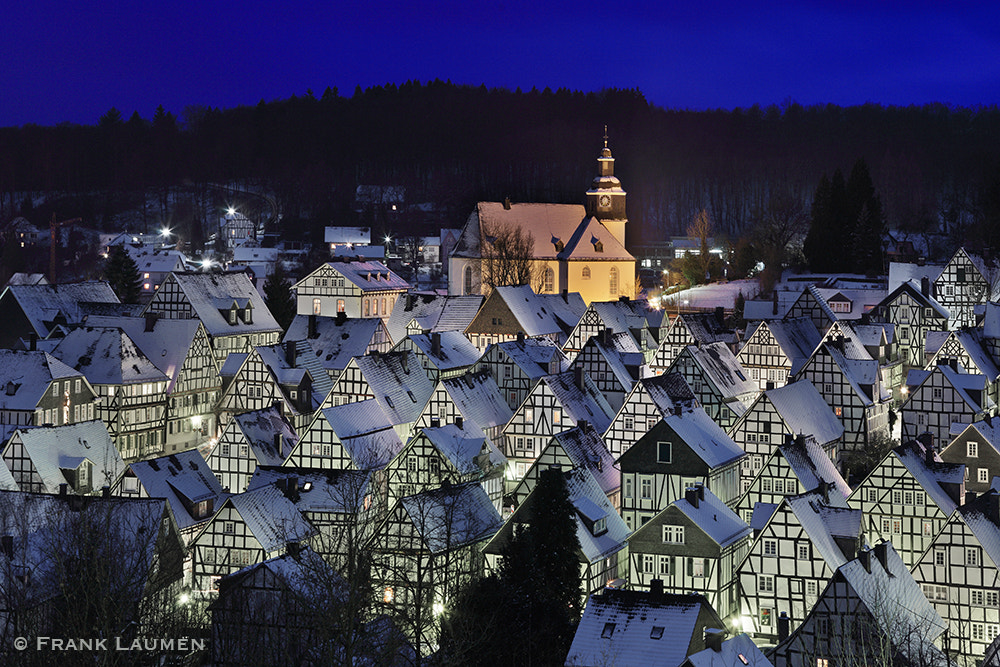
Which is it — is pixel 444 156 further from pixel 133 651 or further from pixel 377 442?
pixel 133 651

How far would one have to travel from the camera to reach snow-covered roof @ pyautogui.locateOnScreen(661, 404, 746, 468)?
170 feet

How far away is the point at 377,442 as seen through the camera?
57.8 metres

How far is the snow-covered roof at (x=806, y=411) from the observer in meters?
58.2

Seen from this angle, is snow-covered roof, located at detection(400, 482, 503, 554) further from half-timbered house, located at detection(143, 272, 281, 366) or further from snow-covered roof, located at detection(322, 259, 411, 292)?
snow-covered roof, located at detection(322, 259, 411, 292)

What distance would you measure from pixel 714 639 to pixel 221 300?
4813 cm

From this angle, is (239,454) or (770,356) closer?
(239,454)

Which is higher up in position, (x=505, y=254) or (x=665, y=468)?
(x=505, y=254)

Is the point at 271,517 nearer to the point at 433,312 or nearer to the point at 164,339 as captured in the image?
the point at 164,339

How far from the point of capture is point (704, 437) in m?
53.3

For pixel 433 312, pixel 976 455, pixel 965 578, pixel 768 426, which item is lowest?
pixel 965 578

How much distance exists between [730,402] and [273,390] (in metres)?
18.5

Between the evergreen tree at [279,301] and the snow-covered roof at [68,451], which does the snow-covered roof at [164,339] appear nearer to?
the snow-covered roof at [68,451]

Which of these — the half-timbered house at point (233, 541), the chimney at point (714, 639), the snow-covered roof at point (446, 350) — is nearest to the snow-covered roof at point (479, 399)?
the snow-covered roof at point (446, 350)

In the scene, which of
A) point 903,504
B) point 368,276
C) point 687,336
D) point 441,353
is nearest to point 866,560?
point 903,504
